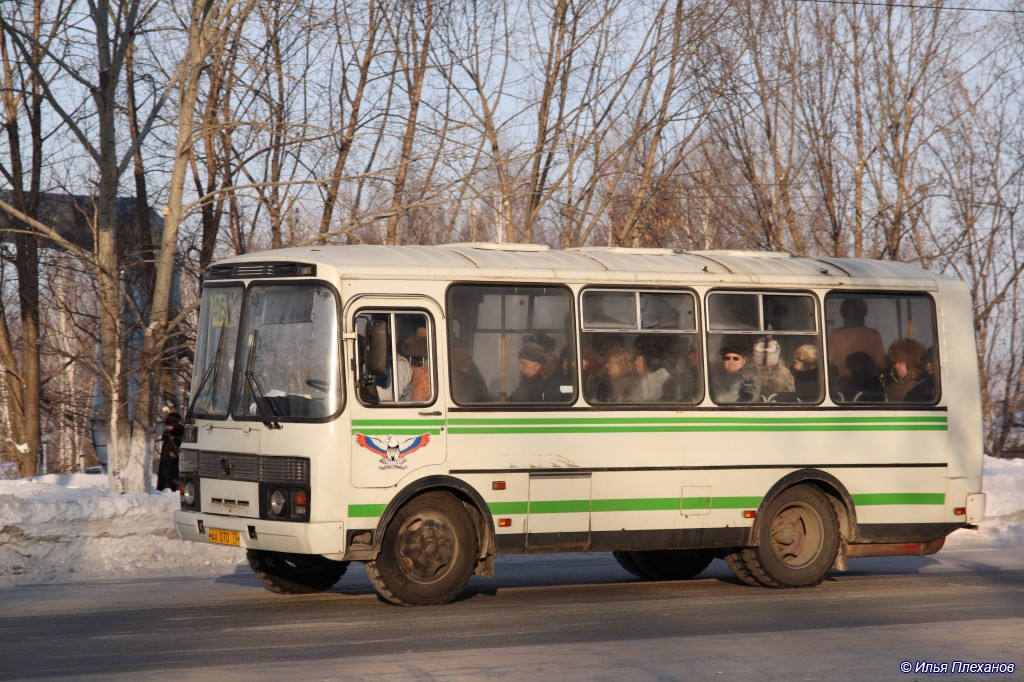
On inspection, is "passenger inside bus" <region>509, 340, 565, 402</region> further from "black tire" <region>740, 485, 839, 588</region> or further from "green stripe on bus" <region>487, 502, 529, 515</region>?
"black tire" <region>740, 485, 839, 588</region>

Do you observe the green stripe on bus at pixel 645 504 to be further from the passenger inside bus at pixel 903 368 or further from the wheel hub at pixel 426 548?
the passenger inside bus at pixel 903 368

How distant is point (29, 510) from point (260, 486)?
4.21 m

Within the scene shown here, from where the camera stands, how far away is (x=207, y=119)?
1784cm

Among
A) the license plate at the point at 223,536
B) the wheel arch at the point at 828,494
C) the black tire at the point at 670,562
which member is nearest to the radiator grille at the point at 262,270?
the license plate at the point at 223,536

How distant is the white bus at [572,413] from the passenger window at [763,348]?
0.07 feet

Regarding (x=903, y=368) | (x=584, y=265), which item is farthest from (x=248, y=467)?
(x=903, y=368)

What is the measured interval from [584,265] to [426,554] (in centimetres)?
288

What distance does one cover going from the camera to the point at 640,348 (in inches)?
462

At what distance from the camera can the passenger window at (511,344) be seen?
1089 centimetres

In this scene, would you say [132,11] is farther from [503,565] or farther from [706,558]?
[706,558]

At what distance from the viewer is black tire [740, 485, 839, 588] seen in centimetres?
1228

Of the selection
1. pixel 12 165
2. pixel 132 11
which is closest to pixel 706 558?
pixel 132 11

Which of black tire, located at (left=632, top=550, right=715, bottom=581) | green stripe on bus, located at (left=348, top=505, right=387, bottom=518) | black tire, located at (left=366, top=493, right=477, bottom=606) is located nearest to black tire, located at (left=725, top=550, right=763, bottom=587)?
black tire, located at (left=632, top=550, right=715, bottom=581)

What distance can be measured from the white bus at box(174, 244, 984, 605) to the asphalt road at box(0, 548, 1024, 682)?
0.50 metres
